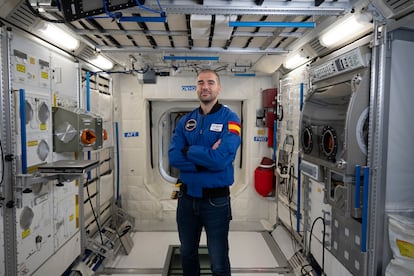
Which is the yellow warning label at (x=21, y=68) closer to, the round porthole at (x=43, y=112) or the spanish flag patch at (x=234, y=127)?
the round porthole at (x=43, y=112)

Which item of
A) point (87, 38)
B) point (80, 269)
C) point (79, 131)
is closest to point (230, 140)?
point (79, 131)

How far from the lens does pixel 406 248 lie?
1.86m

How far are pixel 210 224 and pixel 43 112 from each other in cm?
196

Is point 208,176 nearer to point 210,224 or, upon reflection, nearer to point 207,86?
point 210,224

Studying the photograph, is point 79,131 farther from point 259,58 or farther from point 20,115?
point 259,58

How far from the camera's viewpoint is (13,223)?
87.2 inches

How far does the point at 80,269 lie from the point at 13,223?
1.36 meters

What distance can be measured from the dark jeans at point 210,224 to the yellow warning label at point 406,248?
1251 mm

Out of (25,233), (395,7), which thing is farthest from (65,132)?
(395,7)

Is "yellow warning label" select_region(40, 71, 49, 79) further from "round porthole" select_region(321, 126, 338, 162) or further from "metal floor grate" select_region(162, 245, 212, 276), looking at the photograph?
"round porthole" select_region(321, 126, 338, 162)

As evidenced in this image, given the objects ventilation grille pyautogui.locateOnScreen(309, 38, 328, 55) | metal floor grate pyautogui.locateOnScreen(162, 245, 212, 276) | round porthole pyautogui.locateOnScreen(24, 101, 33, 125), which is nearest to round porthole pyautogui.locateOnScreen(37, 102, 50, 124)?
round porthole pyautogui.locateOnScreen(24, 101, 33, 125)

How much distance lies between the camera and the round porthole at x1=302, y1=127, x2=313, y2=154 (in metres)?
2.79

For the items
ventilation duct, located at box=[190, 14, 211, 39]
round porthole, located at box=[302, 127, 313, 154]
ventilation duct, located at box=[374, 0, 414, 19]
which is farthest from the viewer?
round porthole, located at box=[302, 127, 313, 154]

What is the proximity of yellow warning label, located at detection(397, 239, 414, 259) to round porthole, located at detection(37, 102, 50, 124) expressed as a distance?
3.19 m
